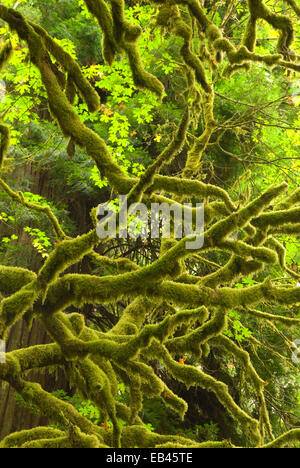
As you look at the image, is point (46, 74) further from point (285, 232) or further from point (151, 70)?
point (151, 70)

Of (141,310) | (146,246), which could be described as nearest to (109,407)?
(141,310)

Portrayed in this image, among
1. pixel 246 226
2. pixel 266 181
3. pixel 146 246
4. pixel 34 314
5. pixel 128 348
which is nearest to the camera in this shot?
pixel 246 226

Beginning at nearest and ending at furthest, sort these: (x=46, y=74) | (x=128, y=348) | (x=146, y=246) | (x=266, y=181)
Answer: (x=46, y=74) → (x=128, y=348) → (x=146, y=246) → (x=266, y=181)

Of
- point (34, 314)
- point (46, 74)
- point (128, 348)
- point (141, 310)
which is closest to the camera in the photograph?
point (46, 74)

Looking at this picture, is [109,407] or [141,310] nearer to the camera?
[109,407]

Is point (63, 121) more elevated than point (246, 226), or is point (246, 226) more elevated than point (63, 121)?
point (63, 121)

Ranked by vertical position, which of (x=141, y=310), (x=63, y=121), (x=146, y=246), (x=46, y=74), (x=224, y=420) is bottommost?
(x=224, y=420)

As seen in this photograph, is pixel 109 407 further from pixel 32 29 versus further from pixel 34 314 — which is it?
pixel 32 29

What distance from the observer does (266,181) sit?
22.8 ft

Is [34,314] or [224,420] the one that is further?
[224,420]

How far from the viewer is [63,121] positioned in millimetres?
2498

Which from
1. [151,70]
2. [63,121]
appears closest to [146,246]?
[151,70]

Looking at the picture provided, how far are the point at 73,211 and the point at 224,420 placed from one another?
14.4 ft

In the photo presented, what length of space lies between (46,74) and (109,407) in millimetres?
2321
